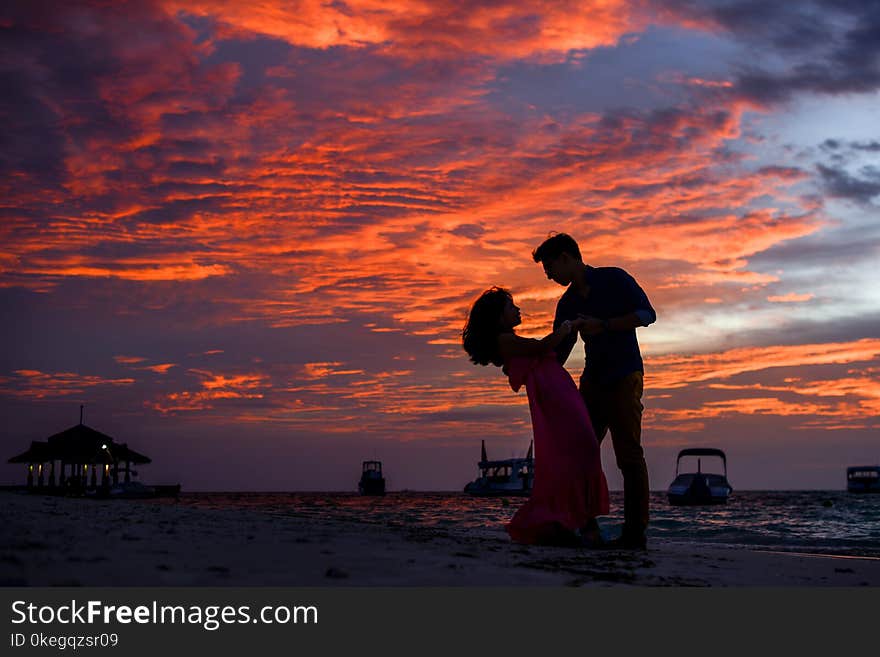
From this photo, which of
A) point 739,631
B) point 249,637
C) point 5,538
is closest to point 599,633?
point 739,631

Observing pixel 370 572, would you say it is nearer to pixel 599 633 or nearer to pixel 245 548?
pixel 245 548

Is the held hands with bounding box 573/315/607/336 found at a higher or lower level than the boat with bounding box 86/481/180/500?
higher

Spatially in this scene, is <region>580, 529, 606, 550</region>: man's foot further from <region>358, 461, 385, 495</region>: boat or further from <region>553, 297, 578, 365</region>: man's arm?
<region>358, 461, 385, 495</region>: boat

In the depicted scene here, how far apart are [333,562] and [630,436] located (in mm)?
2870

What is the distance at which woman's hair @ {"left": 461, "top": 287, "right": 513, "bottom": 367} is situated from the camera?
5.83 m

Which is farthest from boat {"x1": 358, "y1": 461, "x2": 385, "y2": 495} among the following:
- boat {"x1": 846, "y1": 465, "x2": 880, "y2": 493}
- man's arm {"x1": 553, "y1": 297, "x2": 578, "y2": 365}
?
man's arm {"x1": 553, "y1": 297, "x2": 578, "y2": 365}

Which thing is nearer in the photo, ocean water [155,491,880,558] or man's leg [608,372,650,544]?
man's leg [608,372,650,544]

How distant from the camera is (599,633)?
266cm

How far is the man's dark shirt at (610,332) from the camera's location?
5.90 m

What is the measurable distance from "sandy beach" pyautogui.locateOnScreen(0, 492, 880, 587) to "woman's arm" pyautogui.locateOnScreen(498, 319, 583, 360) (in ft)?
4.19

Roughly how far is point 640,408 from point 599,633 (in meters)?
3.42

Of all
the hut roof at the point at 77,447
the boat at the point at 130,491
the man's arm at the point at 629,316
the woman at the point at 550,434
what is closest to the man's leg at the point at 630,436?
the woman at the point at 550,434

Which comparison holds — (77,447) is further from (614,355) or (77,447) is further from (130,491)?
(614,355)

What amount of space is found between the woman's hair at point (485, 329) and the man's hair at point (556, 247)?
44cm
